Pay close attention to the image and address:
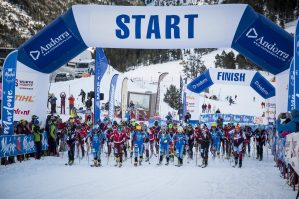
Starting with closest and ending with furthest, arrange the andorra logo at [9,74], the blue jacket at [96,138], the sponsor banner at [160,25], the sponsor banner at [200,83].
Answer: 1. the sponsor banner at [160,25]
2. the andorra logo at [9,74]
3. the blue jacket at [96,138]
4. the sponsor banner at [200,83]

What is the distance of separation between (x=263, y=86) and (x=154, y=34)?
1466 centimetres

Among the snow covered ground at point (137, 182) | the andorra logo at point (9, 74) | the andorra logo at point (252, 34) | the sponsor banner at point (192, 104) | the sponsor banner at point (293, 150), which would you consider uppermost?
the andorra logo at point (252, 34)

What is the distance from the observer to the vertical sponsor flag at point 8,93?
1473cm

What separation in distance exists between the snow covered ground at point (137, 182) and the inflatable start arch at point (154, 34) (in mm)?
3351

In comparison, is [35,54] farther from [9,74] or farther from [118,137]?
[118,137]

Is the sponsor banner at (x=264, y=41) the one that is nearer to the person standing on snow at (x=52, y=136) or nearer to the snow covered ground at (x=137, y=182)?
the snow covered ground at (x=137, y=182)

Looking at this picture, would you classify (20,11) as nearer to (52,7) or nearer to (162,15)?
(52,7)

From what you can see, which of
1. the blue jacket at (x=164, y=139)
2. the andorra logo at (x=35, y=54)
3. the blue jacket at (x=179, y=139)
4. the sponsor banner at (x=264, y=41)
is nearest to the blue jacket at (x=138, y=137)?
the blue jacket at (x=164, y=139)

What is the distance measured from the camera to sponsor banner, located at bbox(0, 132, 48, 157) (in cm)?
1402

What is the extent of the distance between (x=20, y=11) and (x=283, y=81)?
A: 105 m

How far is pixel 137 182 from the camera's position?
37.5 ft

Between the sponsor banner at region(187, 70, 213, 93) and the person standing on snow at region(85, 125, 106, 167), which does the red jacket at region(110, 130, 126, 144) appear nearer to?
the person standing on snow at region(85, 125, 106, 167)

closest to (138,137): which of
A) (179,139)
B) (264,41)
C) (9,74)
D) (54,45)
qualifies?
(179,139)

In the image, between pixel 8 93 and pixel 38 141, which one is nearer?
pixel 8 93
